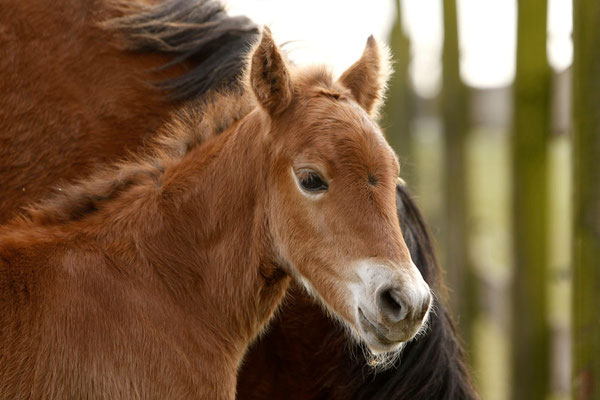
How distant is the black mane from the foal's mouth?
5.00ft

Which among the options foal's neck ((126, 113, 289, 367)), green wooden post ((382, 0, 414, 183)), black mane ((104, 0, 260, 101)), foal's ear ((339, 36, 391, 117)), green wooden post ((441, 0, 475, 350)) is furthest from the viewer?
green wooden post ((382, 0, 414, 183))

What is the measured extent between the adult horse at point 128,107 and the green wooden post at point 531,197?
94.1 inches

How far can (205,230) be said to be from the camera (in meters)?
3.93

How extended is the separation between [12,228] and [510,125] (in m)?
4.10

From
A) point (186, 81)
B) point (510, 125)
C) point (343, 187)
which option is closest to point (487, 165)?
point (510, 125)

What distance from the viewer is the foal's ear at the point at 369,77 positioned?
4.10 metres

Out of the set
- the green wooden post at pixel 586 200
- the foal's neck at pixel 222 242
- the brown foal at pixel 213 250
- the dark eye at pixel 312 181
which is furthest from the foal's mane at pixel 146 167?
the green wooden post at pixel 586 200

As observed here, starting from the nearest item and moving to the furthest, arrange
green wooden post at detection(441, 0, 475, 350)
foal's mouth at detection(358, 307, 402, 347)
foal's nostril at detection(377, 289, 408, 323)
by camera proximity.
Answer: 1. foal's nostril at detection(377, 289, 408, 323)
2. foal's mouth at detection(358, 307, 402, 347)
3. green wooden post at detection(441, 0, 475, 350)

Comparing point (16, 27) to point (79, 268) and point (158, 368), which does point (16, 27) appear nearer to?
point (79, 268)

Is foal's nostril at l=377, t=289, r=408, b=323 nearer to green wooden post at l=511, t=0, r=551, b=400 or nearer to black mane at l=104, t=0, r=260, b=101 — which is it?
black mane at l=104, t=0, r=260, b=101

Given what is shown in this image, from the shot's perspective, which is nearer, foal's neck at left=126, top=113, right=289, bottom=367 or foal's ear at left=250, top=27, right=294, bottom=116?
foal's ear at left=250, top=27, right=294, bottom=116

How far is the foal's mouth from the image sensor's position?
3477 mm

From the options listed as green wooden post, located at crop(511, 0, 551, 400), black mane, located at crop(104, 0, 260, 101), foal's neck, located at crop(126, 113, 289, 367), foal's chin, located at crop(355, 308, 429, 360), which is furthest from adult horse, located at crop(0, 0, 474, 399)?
green wooden post, located at crop(511, 0, 551, 400)

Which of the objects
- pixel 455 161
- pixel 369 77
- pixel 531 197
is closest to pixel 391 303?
pixel 369 77
